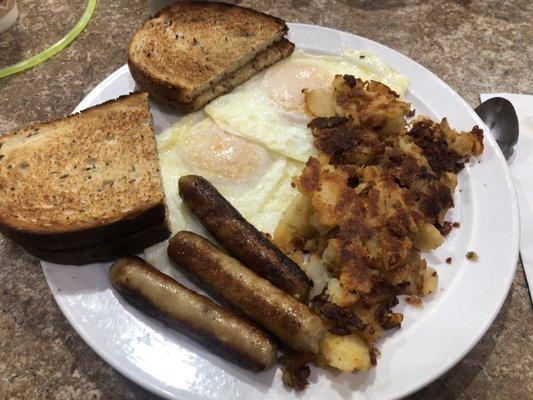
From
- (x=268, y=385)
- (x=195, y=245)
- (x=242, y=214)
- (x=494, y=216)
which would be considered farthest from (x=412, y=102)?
(x=268, y=385)

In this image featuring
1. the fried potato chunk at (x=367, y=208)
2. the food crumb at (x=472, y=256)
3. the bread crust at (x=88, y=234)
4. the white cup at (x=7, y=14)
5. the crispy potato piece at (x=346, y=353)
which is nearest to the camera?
the crispy potato piece at (x=346, y=353)

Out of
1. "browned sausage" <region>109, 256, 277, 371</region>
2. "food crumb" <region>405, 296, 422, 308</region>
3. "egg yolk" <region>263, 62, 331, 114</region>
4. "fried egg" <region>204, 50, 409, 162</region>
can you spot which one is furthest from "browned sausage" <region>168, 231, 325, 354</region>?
"egg yolk" <region>263, 62, 331, 114</region>

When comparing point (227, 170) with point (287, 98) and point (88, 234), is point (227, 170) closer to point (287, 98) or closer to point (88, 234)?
point (287, 98)

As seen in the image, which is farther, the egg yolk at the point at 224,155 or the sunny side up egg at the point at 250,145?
the egg yolk at the point at 224,155

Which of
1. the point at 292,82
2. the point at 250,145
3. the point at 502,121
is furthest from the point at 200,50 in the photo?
the point at 502,121

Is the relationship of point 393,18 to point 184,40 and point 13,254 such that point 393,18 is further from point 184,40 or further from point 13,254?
point 13,254

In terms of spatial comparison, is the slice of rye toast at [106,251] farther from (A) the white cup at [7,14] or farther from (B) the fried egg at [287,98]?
(A) the white cup at [7,14]

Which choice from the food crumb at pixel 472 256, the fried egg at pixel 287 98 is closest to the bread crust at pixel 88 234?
the fried egg at pixel 287 98
